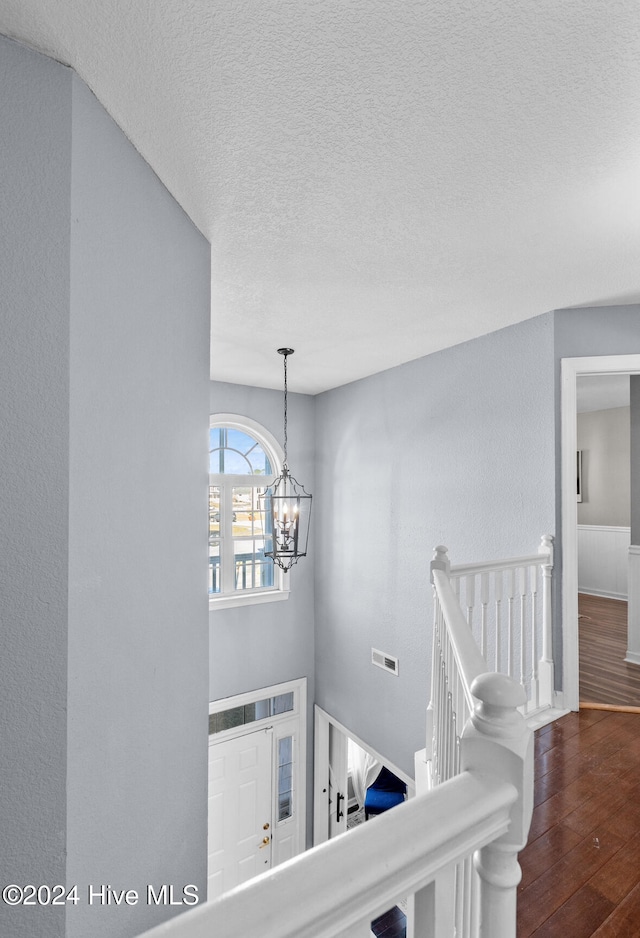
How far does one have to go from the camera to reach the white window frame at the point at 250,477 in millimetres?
5176

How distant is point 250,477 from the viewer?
A: 5.53 meters

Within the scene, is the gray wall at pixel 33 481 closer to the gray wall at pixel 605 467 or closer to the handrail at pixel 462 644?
the handrail at pixel 462 644

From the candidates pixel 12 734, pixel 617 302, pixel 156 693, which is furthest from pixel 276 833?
pixel 617 302

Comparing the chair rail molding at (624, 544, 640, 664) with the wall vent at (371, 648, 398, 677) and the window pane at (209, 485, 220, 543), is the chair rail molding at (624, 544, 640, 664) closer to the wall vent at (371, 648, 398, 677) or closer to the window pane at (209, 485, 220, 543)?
the wall vent at (371, 648, 398, 677)

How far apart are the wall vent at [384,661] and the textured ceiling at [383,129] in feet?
10.9

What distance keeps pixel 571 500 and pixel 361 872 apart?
2.99m

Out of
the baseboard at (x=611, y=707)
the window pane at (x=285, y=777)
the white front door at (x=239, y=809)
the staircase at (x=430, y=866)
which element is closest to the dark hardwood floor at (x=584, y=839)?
the baseboard at (x=611, y=707)

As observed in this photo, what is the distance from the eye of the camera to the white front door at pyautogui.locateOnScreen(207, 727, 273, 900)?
195 inches

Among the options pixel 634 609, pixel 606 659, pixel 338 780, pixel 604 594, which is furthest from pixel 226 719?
pixel 604 594

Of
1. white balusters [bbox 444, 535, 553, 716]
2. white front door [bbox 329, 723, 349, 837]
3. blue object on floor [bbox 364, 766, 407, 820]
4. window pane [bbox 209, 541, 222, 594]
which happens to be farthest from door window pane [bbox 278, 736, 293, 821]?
white balusters [bbox 444, 535, 553, 716]

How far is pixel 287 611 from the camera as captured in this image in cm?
564

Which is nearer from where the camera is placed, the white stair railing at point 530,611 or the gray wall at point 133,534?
the gray wall at point 133,534

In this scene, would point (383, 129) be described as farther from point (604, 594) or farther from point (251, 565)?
point (604, 594)

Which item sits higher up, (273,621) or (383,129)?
(383,129)
